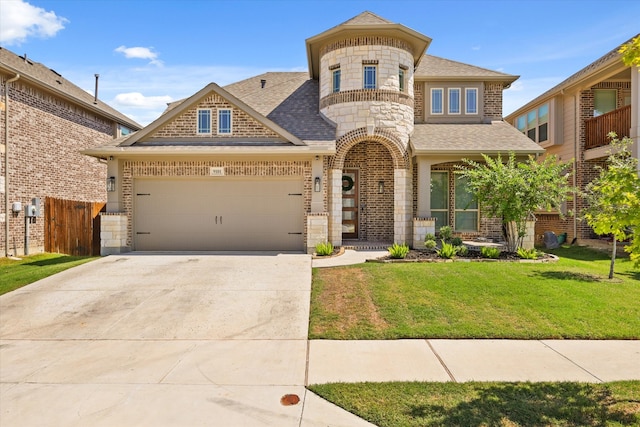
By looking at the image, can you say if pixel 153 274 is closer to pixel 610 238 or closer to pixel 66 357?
pixel 66 357

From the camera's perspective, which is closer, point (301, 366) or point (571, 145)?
point (301, 366)

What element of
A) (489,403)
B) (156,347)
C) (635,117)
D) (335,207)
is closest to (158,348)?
(156,347)

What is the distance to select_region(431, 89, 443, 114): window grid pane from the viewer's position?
16.7 meters

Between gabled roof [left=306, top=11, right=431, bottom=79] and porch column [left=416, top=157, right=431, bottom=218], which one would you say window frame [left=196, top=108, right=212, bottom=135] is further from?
porch column [left=416, top=157, right=431, bottom=218]

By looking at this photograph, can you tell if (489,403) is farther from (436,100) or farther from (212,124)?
(436,100)

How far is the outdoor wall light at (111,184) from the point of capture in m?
13.0

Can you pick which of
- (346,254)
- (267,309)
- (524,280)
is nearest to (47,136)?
(346,254)

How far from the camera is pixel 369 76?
14453 mm

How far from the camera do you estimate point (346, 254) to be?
12453 millimetres

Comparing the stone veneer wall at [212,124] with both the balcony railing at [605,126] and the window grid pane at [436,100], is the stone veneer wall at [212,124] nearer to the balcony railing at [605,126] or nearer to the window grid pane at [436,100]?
the window grid pane at [436,100]

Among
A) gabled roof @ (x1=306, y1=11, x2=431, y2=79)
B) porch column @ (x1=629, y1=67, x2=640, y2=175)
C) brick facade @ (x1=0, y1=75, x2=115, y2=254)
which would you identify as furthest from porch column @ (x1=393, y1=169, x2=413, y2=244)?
brick facade @ (x1=0, y1=75, x2=115, y2=254)

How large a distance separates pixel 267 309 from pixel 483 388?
4.10 metres

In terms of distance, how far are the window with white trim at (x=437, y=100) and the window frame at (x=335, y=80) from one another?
442 cm

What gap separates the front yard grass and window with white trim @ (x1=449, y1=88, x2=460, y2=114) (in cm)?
850
